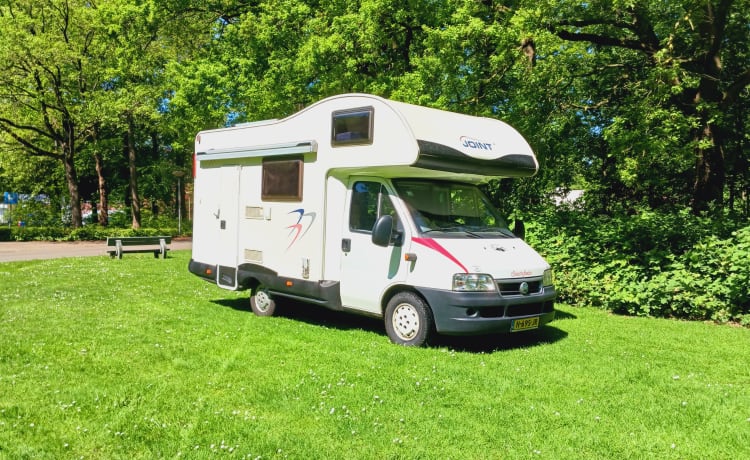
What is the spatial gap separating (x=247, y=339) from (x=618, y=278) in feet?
21.1

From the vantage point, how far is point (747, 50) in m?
15.4

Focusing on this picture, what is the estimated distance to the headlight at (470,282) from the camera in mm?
6949

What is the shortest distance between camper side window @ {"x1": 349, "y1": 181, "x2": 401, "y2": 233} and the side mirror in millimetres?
325

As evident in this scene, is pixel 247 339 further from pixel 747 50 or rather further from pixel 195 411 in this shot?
pixel 747 50

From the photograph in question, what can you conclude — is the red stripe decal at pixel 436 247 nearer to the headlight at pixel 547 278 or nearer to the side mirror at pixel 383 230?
the side mirror at pixel 383 230

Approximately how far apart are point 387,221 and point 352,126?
1.44 meters

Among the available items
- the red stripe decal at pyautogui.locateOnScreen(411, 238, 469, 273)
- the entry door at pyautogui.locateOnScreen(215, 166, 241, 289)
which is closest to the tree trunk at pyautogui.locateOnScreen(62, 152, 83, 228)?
the entry door at pyautogui.locateOnScreen(215, 166, 241, 289)

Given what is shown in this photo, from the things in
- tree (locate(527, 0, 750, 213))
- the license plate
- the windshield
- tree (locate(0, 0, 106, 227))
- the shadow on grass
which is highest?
tree (locate(0, 0, 106, 227))

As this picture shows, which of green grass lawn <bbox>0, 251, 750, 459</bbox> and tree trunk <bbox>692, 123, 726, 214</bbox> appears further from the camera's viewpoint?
tree trunk <bbox>692, 123, 726, 214</bbox>

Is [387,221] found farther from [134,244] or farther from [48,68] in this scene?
[48,68]

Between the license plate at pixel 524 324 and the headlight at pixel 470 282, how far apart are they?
597 mm

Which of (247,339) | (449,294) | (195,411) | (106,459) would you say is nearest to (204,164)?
(247,339)

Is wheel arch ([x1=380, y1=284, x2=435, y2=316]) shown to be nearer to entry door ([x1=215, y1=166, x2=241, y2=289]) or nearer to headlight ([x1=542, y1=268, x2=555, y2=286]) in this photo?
headlight ([x1=542, y1=268, x2=555, y2=286])

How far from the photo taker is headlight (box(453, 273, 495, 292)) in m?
6.95
